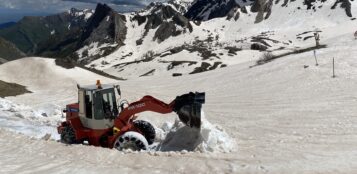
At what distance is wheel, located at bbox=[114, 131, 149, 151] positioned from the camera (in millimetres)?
17828

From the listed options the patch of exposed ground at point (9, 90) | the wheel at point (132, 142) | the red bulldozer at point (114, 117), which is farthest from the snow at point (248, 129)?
the patch of exposed ground at point (9, 90)

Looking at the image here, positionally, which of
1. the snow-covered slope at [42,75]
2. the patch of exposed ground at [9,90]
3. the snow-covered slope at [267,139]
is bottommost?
the snow-covered slope at [267,139]

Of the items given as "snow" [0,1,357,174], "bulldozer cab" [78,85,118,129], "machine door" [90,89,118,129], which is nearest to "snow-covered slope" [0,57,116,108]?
"snow" [0,1,357,174]

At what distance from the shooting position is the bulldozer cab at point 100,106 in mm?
18734

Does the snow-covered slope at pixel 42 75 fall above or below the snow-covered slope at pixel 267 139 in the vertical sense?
above

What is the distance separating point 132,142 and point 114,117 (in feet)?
4.70

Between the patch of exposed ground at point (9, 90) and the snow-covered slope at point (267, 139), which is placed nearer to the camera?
the snow-covered slope at point (267, 139)

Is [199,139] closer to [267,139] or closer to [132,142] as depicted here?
[132,142]

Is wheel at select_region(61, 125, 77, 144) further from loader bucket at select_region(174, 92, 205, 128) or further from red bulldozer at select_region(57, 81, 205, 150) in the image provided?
loader bucket at select_region(174, 92, 205, 128)

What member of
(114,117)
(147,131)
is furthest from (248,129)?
(114,117)

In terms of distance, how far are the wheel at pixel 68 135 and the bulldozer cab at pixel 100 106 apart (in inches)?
63.5

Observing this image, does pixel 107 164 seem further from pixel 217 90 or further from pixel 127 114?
pixel 217 90

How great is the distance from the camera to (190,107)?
17312 mm

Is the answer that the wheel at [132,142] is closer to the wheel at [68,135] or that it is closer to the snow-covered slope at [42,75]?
the wheel at [68,135]
